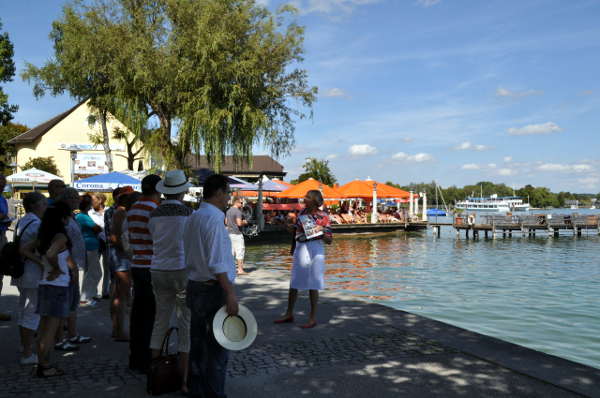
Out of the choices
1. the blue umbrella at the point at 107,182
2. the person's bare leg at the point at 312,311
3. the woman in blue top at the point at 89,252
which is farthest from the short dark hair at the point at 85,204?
the blue umbrella at the point at 107,182

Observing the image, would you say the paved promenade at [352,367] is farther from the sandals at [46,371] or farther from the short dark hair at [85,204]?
the short dark hair at [85,204]

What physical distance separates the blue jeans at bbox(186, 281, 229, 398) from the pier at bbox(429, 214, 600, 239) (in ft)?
130

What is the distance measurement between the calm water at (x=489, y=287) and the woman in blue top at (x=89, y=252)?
661 centimetres

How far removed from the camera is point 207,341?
13.3 ft

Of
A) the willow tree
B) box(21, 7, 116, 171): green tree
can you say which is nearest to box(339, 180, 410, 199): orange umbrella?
the willow tree

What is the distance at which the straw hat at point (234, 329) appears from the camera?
390 centimetres

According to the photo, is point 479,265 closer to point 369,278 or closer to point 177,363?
point 369,278

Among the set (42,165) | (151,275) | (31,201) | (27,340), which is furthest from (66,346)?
(42,165)

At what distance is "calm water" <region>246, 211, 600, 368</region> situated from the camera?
411 inches

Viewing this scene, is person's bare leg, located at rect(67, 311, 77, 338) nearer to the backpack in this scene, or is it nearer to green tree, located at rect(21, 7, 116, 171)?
the backpack

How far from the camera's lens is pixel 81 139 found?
51.2 metres

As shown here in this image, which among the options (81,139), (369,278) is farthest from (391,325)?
(81,139)

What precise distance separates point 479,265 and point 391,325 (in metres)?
17.1

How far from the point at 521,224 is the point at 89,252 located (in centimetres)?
4211
